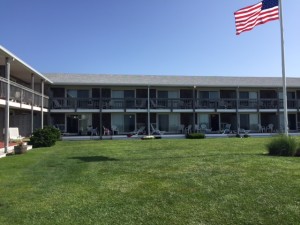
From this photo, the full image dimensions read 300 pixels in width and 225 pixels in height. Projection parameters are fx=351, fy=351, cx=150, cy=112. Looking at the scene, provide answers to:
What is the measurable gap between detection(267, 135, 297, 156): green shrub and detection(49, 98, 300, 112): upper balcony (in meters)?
16.6

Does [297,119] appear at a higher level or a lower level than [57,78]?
lower

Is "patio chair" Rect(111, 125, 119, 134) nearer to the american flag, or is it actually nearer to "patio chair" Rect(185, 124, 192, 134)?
"patio chair" Rect(185, 124, 192, 134)

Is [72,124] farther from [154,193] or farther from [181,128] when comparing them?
[154,193]

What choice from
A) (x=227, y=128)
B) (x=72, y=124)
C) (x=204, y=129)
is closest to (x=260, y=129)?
(x=227, y=128)

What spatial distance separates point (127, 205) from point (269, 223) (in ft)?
8.00

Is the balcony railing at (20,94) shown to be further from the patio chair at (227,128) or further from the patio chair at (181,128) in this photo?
the patio chair at (227,128)

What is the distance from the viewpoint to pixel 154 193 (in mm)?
7109

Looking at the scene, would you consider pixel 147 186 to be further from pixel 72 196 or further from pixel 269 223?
pixel 269 223

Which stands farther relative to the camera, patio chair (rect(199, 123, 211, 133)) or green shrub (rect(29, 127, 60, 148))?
patio chair (rect(199, 123, 211, 133))

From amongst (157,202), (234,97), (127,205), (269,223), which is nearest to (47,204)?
(127,205)

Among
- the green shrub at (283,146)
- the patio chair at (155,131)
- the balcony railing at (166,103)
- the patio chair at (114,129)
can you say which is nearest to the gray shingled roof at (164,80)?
the balcony railing at (166,103)

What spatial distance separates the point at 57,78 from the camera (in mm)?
29203

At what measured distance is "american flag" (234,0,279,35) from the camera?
14656 millimetres

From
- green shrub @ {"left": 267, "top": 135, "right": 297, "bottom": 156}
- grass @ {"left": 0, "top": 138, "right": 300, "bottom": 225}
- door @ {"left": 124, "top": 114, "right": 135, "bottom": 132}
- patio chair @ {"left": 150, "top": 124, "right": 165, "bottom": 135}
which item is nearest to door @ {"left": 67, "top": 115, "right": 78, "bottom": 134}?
Result: door @ {"left": 124, "top": 114, "right": 135, "bottom": 132}
